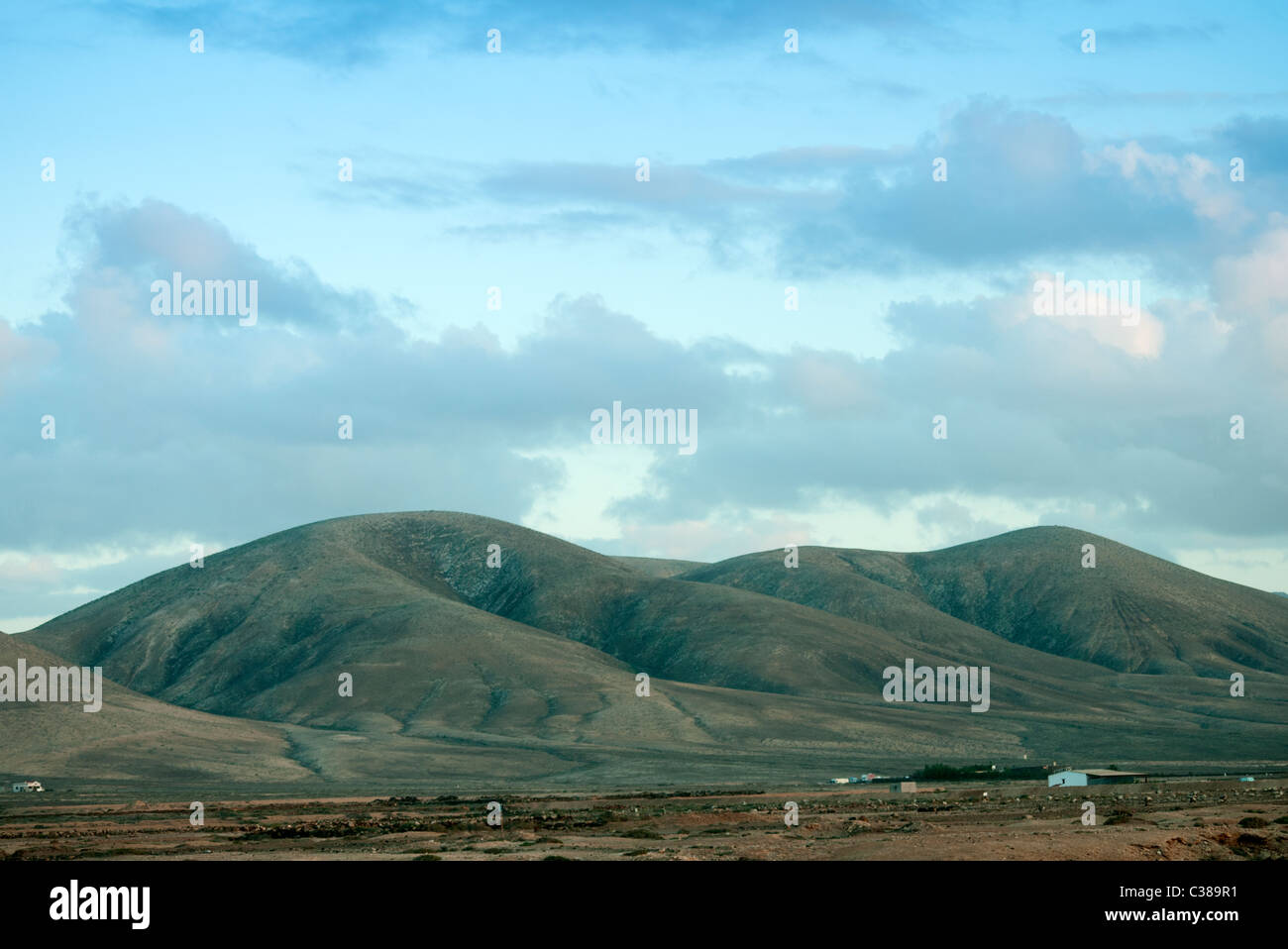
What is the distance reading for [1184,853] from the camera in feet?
134

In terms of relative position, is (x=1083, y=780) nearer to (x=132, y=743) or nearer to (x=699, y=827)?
(x=699, y=827)

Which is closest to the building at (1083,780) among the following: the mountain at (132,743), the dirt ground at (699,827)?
the dirt ground at (699,827)

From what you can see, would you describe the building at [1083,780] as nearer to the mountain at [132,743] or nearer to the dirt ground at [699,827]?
the dirt ground at [699,827]

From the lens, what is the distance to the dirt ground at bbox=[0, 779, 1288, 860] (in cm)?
4384

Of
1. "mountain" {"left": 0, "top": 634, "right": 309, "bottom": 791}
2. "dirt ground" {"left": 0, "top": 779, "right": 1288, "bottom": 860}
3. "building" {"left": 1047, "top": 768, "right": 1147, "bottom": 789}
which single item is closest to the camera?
"dirt ground" {"left": 0, "top": 779, "right": 1288, "bottom": 860}

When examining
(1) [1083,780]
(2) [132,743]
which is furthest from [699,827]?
(2) [132,743]

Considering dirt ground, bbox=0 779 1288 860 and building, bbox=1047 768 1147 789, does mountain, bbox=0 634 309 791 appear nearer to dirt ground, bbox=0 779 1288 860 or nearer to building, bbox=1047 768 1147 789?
dirt ground, bbox=0 779 1288 860

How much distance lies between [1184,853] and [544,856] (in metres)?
18.7

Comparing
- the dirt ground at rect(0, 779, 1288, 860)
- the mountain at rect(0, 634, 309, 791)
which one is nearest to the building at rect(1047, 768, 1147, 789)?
the dirt ground at rect(0, 779, 1288, 860)

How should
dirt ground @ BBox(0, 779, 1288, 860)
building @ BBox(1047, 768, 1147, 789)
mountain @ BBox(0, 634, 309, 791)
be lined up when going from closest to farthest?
dirt ground @ BBox(0, 779, 1288, 860) → building @ BBox(1047, 768, 1147, 789) → mountain @ BBox(0, 634, 309, 791)

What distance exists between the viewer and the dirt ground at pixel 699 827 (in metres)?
43.8

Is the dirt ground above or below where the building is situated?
above
